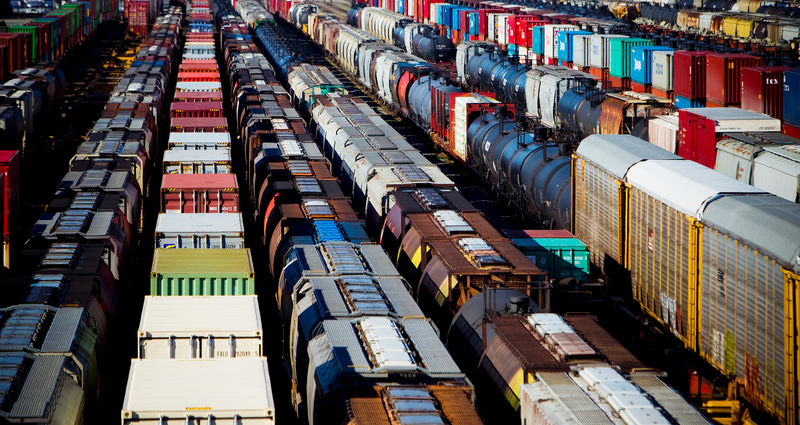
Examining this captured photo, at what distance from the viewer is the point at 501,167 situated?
42656 mm

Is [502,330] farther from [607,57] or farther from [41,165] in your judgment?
[607,57]

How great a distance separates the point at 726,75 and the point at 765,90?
196 inches

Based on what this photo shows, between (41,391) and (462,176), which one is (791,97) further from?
(41,391)

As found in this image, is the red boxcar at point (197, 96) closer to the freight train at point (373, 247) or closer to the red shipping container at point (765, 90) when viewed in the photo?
the freight train at point (373, 247)

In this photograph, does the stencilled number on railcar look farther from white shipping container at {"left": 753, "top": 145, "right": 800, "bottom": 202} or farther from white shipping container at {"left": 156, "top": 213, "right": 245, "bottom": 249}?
white shipping container at {"left": 753, "top": 145, "right": 800, "bottom": 202}

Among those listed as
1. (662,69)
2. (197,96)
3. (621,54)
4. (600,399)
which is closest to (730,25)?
(621,54)

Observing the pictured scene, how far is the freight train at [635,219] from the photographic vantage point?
2145 centimetres

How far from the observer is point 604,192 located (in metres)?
31.5

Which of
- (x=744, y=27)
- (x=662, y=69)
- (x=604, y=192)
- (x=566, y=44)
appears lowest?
(x=604, y=192)

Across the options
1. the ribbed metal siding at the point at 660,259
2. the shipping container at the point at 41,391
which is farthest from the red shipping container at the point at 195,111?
the shipping container at the point at 41,391

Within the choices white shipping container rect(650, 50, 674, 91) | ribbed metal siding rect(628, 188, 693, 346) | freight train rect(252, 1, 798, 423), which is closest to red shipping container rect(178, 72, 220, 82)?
freight train rect(252, 1, 798, 423)

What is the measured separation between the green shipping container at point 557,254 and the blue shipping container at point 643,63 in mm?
28793

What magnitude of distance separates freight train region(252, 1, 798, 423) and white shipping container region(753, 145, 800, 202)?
2779 millimetres

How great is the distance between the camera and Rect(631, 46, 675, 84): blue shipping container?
57.1 m
